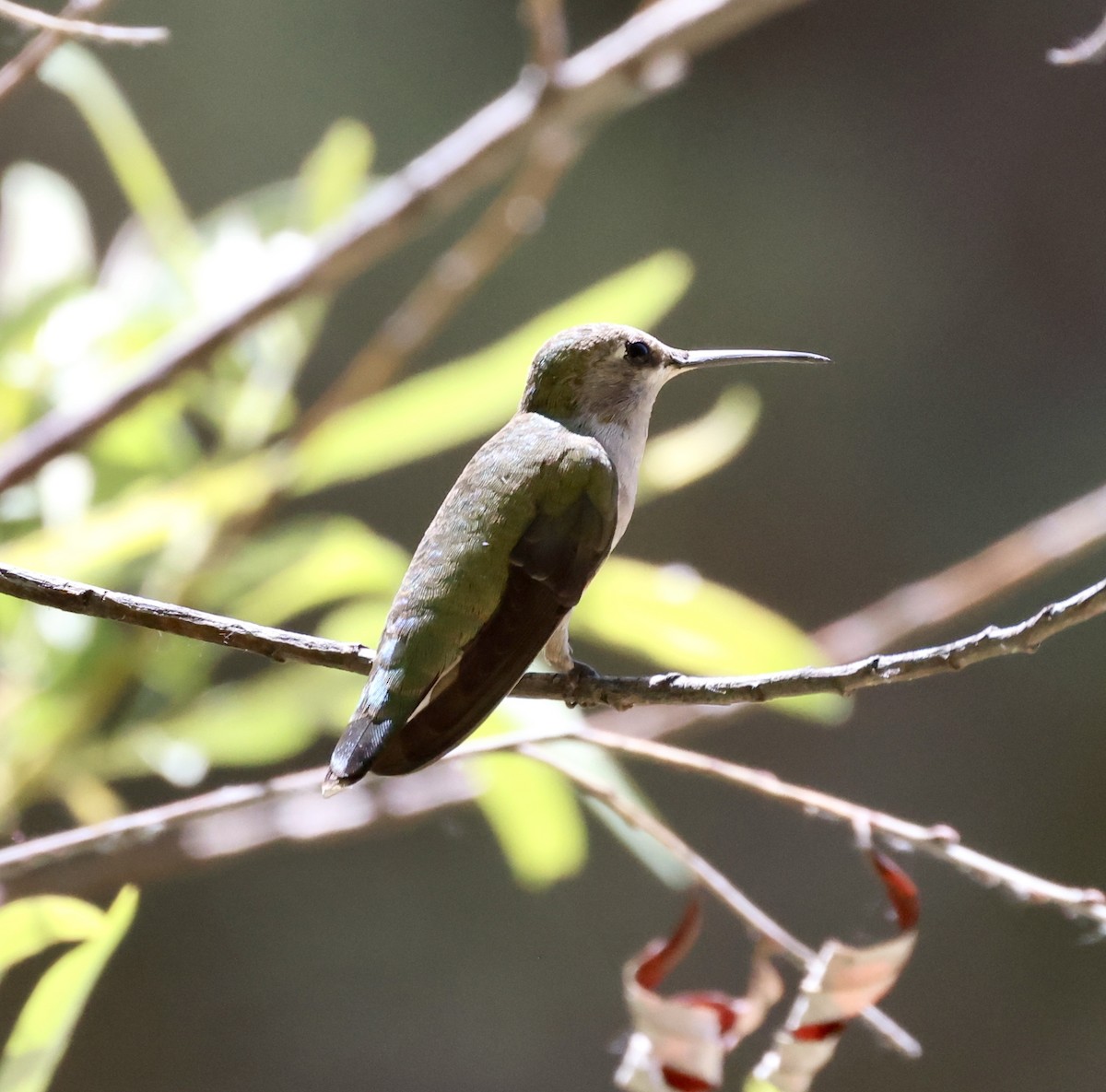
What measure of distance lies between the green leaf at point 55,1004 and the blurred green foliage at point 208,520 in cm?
36

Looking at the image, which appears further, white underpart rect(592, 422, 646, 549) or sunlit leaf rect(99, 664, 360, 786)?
sunlit leaf rect(99, 664, 360, 786)

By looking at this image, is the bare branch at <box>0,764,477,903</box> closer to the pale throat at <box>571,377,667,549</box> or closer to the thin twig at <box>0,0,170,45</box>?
the pale throat at <box>571,377,667,549</box>

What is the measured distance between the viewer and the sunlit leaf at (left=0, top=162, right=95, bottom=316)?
125cm

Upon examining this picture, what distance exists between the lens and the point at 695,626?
104cm

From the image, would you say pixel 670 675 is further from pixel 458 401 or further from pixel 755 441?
pixel 755 441

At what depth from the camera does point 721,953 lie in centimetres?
175

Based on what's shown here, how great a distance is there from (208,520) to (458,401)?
302 mm

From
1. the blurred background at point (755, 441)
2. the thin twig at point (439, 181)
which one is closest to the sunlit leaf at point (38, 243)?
the thin twig at point (439, 181)

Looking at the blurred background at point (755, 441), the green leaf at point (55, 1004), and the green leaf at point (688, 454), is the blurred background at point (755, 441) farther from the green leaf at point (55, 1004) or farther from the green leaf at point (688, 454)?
the green leaf at point (55, 1004)

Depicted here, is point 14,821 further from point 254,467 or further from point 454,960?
point 454,960

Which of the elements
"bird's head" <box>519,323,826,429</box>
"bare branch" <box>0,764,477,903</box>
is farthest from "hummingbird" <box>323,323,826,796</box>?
"bare branch" <box>0,764,477,903</box>

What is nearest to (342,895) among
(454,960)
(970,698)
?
(454,960)

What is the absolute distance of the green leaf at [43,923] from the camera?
68 cm

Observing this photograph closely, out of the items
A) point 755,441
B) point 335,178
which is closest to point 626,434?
point 335,178
